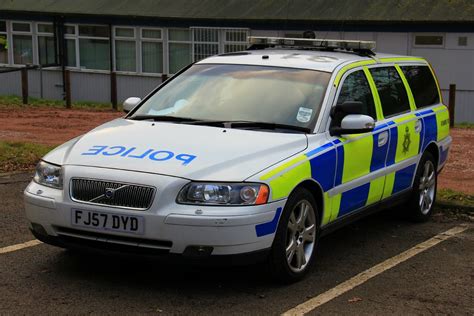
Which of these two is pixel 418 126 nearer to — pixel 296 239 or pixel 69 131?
pixel 296 239

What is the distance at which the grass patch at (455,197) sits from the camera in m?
7.98

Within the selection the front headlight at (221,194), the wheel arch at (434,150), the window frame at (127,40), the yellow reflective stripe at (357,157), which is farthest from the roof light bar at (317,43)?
the window frame at (127,40)

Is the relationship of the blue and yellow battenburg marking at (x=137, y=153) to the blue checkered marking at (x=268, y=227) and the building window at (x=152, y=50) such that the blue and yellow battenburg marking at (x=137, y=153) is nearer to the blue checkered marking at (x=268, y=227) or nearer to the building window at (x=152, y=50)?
the blue checkered marking at (x=268, y=227)

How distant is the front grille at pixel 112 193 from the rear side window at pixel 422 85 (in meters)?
3.55

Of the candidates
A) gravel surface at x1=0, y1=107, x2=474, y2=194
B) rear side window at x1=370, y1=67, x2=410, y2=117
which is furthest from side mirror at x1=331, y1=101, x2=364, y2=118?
gravel surface at x1=0, y1=107, x2=474, y2=194

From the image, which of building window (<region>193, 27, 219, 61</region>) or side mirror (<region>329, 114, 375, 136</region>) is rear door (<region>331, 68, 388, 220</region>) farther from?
building window (<region>193, 27, 219, 61</region>)

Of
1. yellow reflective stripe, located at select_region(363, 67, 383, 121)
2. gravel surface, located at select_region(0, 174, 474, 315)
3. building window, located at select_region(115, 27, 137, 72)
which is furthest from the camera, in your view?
building window, located at select_region(115, 27, 137, 72)

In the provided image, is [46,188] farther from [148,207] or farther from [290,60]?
[290,60]

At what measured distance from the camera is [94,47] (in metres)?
27.0

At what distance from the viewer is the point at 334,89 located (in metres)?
5.87

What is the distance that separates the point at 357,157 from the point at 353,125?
1.27 feet

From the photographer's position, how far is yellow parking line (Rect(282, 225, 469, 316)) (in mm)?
4762

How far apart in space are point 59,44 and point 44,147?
17.2m

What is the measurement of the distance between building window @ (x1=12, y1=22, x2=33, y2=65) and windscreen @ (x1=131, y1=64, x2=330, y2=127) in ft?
76.7
